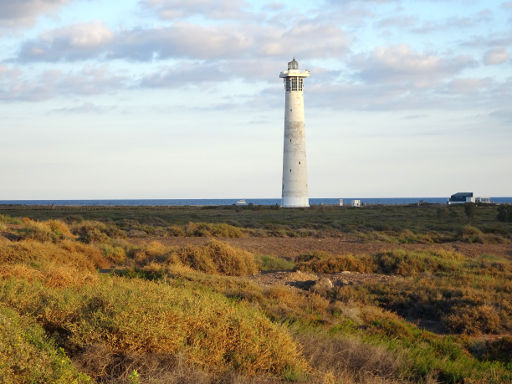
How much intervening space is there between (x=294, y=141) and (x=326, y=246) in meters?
A: 28.2

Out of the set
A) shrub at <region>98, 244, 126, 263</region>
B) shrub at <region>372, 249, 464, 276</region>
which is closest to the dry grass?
shrub at <region>372, 249, 464, 276</region>

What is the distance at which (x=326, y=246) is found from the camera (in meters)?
25.2

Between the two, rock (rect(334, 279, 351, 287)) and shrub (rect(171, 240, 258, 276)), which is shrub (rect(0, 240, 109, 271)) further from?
rock (rect(334, 279, 351, 287))

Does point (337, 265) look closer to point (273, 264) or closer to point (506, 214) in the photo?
point (273, 264)

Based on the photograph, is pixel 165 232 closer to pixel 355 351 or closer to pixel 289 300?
pixel 289 300

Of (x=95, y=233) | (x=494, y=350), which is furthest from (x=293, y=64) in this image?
(x=494, y=350)

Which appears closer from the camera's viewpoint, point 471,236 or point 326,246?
point 326,246

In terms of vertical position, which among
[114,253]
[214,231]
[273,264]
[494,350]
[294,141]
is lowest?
[494,350]

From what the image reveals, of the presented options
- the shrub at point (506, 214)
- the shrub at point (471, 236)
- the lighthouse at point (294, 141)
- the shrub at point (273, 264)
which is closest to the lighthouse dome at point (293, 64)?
the lighthouse at point (294, 141)

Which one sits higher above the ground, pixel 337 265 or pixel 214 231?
pixel 214 231

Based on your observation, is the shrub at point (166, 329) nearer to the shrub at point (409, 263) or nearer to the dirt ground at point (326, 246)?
the shrub at point (409, 263)

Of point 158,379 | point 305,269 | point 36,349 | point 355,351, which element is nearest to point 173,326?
point 158,379

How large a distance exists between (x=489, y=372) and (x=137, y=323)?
4.90m

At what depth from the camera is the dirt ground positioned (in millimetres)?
23772
